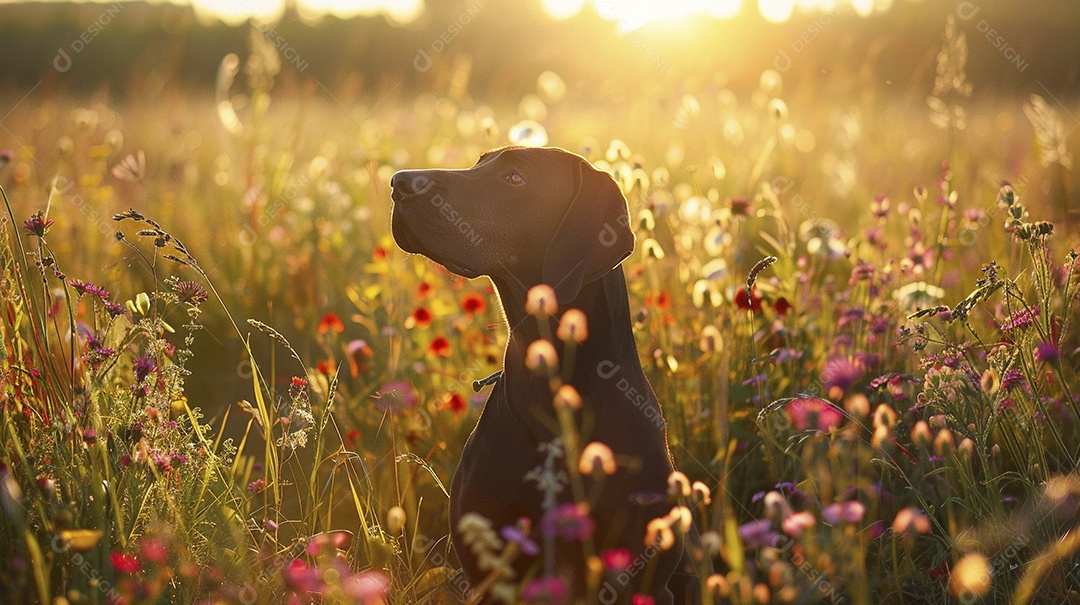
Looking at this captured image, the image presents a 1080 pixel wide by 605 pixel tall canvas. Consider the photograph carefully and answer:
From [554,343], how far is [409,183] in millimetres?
595

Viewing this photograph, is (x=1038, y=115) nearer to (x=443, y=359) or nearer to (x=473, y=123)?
(x=443, y=359)

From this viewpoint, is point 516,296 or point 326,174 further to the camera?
point 326,174

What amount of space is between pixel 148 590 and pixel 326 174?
15.7 feet

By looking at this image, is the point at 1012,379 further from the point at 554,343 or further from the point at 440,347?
the point at 440,347

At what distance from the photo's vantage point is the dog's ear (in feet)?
8.12

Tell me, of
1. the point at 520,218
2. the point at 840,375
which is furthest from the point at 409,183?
the point at 840,375

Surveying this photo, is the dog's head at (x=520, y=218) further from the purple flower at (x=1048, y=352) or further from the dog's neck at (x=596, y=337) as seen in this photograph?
the purple flower at (x=1048, y=352)

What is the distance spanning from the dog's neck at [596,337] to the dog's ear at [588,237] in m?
0.07

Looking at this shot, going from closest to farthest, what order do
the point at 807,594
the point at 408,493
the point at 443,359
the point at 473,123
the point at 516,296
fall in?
the point at 807,594, the point at 516,296, the point at 408,493, the point at 443,359, the point at 473,123

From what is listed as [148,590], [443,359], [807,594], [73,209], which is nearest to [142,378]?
[148,590]

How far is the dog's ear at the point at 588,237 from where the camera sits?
2475 millimetres

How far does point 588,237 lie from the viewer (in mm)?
2543

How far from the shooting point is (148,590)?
165cm

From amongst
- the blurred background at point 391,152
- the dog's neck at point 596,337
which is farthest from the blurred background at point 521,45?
the dog's neck at point 596,337
